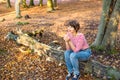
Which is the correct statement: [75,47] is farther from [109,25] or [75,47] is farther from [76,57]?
[109,25]

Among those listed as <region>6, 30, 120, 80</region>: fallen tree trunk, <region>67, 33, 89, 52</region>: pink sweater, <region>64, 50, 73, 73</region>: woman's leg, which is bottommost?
<region>6, 30, 120, 80</region>: fallen tree trunk

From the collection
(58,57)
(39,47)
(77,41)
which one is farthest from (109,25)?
(77,41)

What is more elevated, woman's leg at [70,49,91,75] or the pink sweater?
the pink sweater

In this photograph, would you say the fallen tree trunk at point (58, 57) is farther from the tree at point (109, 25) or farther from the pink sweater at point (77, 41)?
the tree at point (109, 25)

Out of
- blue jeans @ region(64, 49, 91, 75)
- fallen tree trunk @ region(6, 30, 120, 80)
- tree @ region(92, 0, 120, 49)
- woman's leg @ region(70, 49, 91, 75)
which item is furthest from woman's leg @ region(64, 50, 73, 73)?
tree @ region(92, 0, 120, 49)

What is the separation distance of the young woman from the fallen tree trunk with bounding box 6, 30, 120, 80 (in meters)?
0.34

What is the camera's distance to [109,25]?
9.73 meters

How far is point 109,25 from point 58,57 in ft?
7.82

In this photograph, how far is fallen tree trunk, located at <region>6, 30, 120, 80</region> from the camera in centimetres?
724

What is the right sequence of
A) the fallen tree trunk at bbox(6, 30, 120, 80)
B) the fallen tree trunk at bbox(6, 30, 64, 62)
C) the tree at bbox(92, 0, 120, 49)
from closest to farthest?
the fallen tree trunk at bbox(6, 30, 120, 80) < the fallen tree trunk at bbox(6, 30, 64, 62) < the tree at bbox(92, 0, 120, 49)

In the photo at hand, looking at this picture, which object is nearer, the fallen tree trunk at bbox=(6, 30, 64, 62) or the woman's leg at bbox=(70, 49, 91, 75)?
the woman's leg at bbox=(70, 49, 91, 75)

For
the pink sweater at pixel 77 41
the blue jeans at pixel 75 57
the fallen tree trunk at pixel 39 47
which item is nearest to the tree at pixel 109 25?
the fallen tree trunk at pixel 39 47

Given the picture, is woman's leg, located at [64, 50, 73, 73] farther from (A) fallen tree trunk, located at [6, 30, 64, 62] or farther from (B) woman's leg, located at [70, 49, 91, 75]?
(A) fallen tree trunk, located at [6, 30, 64, 62]

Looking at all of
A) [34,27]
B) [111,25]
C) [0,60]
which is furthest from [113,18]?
[34,27]
